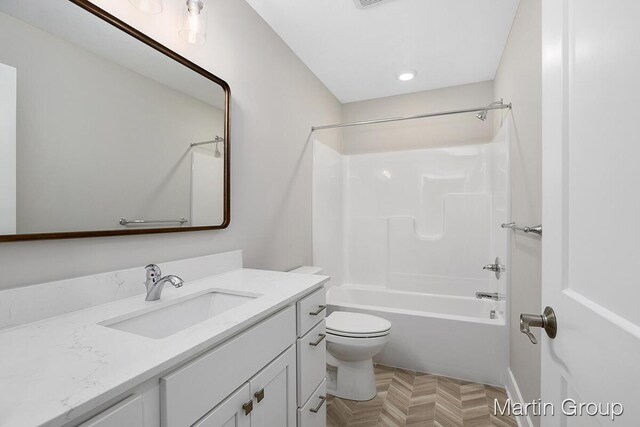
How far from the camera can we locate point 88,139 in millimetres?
1000

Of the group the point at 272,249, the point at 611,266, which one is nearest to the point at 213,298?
the point at 272,249

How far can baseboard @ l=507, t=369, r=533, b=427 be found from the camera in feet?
5.13

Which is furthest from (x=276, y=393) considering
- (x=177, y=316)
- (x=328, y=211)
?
(x=328, y=211)

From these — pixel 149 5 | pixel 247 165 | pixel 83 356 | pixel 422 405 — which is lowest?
pixel 422 405

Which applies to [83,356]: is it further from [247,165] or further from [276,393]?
[247,165]

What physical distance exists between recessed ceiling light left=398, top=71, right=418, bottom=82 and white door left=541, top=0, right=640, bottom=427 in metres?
2.07

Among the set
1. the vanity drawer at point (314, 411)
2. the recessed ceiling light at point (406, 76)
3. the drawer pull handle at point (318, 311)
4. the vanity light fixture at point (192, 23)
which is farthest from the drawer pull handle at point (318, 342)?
the recessed ceiling light at point (406, 76)

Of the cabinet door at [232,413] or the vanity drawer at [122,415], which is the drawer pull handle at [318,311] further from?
the vanity drawer at [122,415]

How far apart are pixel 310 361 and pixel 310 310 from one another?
0.22m

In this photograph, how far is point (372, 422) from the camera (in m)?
1.73

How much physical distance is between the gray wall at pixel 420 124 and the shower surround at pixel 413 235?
103 mm

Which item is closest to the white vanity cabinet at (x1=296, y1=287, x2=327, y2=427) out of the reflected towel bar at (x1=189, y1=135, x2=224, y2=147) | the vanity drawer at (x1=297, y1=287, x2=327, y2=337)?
the vanity drawer at (x1=297, y1=287, x2=327, y2=337)

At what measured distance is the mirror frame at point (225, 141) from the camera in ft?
2.98

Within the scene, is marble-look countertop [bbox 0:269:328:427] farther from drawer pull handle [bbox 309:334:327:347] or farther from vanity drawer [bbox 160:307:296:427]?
drawer pull handle [bbox 309:334:327:347]
